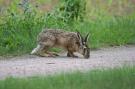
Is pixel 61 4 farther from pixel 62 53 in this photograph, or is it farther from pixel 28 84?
pixel 28 84

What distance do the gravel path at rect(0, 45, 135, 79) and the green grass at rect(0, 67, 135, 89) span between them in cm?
115

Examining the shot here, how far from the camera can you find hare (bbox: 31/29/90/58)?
1348 cm

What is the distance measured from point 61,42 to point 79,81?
4.51 metres

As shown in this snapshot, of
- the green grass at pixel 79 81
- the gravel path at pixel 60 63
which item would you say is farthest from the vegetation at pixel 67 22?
the green grass at pixel 79 81

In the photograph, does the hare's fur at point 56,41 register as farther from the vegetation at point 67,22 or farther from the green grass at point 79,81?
the green grass at point 79,81

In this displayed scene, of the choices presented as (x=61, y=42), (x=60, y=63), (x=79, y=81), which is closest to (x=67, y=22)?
(x=61, y=42)

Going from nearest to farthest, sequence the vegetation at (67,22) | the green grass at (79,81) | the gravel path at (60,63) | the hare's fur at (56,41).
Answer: the green grass at (79,81) < the gravel path at (60,63) < the hare's fur at (56,41) < the vegetation at (67,22)

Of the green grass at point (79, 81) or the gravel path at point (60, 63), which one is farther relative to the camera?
the gravel path at point (60, 63)

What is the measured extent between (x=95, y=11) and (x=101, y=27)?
2213mm

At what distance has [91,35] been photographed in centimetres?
1560

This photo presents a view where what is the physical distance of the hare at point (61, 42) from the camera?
13.5 m

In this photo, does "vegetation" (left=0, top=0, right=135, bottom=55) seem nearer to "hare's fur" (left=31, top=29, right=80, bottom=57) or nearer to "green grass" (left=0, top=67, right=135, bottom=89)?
"hare's fur" (left=31, top=29, right=80, bottom=57)

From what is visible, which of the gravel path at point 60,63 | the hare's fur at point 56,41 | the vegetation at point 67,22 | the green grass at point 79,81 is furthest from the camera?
the vegetation at point 67,22

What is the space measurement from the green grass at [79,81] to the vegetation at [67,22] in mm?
4284
